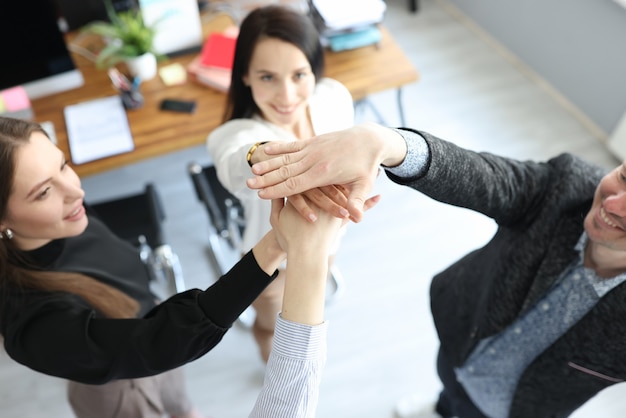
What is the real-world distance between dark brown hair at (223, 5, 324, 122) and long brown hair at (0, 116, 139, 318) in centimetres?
56

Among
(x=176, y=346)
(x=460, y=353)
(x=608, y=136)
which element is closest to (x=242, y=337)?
(x=460, y=353)

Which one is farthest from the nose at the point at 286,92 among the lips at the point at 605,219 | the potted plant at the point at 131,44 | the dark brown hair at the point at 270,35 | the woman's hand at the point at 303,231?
the potted plant at the point at 131,44

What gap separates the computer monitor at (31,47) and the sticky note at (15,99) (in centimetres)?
4

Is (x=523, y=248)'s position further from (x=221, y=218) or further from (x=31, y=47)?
(x=31, y=47)

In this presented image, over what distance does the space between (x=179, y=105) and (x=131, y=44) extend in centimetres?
33

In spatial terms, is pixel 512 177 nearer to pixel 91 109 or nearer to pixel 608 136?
pixel 91 109

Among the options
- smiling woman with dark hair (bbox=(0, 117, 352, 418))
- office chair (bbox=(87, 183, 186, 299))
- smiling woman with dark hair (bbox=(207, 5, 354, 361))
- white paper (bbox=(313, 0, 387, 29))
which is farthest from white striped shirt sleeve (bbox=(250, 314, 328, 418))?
white paper (bbox=(313, 0, 387, 29))

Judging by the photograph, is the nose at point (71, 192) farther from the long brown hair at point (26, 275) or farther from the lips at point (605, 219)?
the lips at point (605, 219)

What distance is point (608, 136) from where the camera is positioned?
2939 mm

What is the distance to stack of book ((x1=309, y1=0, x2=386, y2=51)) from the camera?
7.36ft

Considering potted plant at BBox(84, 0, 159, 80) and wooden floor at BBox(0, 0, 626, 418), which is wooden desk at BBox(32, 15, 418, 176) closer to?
potted plant at BBox(84, 0, 159, 80)

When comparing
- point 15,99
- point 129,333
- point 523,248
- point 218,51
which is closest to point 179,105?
point 218,51

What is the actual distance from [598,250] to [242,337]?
1621 millimetres

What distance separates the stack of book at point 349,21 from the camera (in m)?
2.24
